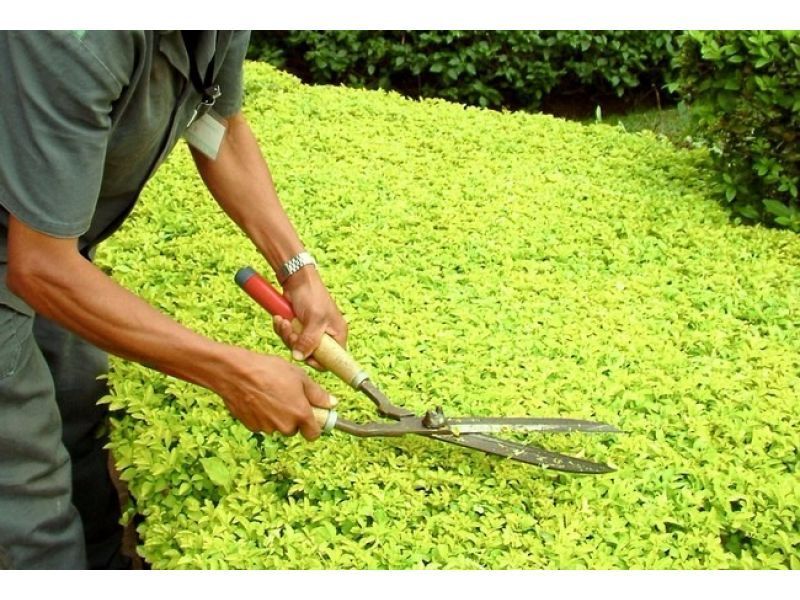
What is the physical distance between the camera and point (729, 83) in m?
3.97

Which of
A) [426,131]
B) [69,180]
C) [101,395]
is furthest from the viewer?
[426,131]

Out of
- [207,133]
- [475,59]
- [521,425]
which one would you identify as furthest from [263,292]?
[475,59]

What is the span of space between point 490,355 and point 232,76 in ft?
3.95

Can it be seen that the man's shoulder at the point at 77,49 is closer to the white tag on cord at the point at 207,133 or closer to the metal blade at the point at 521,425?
the white tag on cord at the point at 207,133

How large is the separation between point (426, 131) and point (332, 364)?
2531 mm

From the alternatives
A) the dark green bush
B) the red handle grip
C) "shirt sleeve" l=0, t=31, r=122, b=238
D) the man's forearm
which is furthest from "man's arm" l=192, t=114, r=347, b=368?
the dark green bush

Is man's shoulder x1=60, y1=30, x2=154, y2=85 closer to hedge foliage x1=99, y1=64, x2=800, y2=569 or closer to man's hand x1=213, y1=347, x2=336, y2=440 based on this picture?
man's hand x1=213, y1=347, x2=336, y2=440

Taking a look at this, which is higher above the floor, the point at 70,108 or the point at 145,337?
the point at 70,108

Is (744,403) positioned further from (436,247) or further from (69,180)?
(69,180)

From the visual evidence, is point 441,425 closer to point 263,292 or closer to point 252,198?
point 263,292

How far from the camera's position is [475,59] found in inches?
246

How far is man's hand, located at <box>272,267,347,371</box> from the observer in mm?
2459

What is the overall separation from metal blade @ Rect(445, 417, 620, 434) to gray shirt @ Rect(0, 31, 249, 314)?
1.09 m
